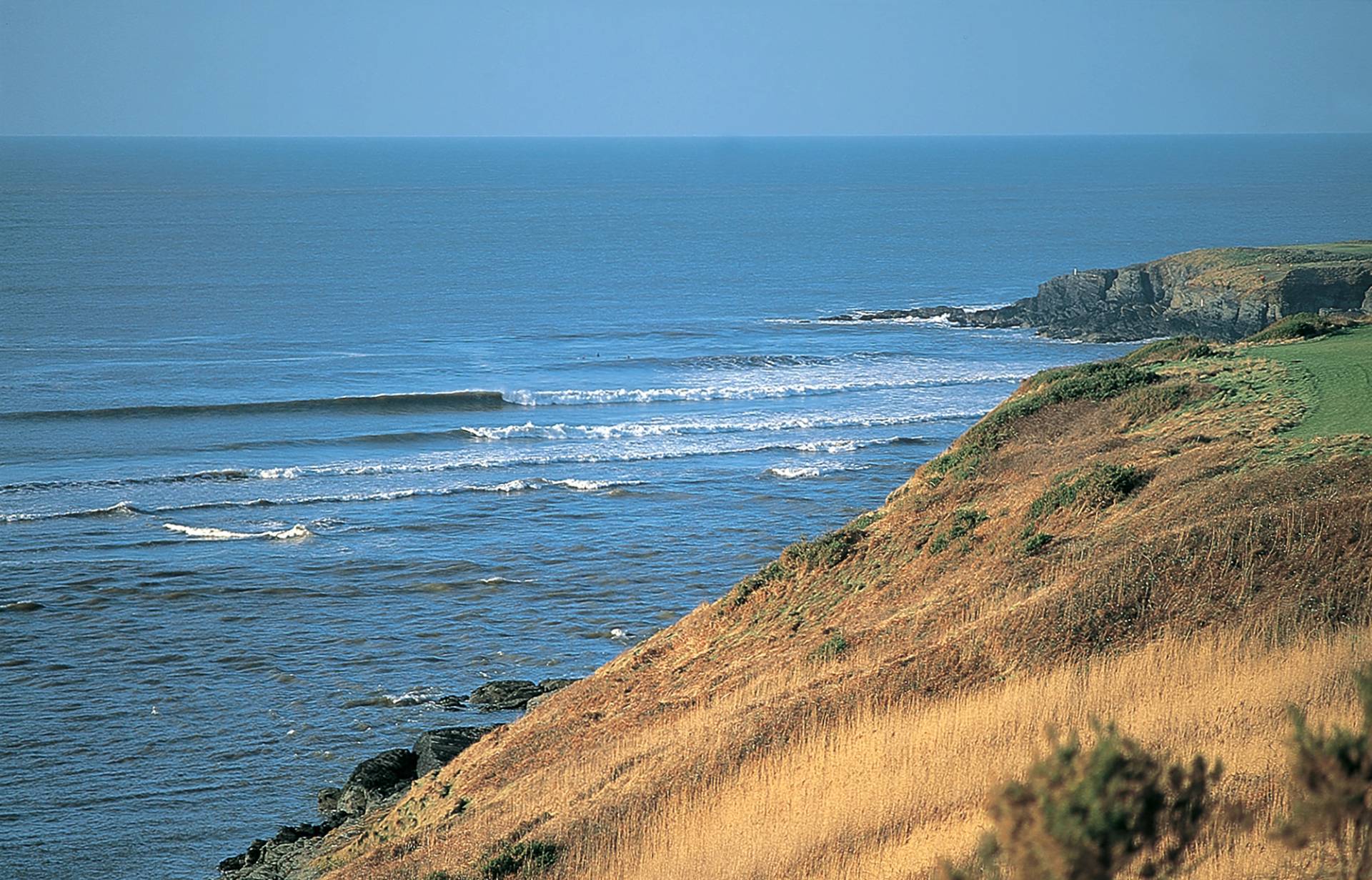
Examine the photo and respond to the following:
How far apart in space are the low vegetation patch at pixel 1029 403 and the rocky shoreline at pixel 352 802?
6890 millimetres

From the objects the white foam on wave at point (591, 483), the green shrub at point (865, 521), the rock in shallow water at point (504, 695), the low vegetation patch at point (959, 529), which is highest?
the low vegetation patch at point (959, 529)

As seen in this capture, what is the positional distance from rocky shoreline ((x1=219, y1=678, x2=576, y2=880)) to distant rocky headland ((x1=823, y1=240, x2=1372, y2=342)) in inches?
1709

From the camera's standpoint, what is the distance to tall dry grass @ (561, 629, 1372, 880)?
33.2ft

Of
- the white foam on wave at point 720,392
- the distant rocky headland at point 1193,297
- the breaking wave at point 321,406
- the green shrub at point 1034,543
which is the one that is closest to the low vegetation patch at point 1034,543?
the green shrub at point 1034,543

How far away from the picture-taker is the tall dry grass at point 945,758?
398 inches

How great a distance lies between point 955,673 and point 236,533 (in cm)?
2444

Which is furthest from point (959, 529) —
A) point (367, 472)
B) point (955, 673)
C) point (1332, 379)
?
point (367, 472)

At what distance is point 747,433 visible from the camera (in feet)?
149

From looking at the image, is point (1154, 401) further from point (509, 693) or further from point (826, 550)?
point (509, 693)

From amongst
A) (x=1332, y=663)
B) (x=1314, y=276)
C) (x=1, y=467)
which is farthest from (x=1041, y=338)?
(x=1332, y=663)

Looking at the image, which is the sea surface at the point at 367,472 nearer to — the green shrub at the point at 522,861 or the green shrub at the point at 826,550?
the green shrub at the point at 826,550

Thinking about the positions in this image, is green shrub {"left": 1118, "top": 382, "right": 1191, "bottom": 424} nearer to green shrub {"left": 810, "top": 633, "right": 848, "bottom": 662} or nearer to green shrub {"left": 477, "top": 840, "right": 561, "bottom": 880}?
green shrub {"left": 810, "top": 633, "right": 848, "bottom": 662}

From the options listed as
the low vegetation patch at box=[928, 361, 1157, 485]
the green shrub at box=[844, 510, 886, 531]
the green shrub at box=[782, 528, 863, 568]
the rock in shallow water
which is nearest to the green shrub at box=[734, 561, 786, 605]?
the green shrub at box=[782, 528, 863, 568]

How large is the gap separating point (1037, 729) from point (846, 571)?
703cm
